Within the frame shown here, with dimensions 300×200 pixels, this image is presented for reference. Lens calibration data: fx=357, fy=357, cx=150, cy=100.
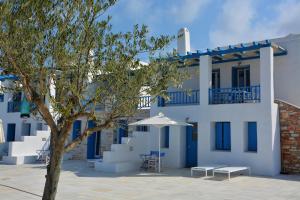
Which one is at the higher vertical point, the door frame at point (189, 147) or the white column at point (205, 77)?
the white column at point (205, 77)

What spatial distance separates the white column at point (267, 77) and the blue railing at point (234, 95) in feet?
3.79

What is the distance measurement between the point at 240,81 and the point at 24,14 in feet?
54.1

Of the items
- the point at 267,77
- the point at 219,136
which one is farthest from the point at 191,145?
the point at 267,77

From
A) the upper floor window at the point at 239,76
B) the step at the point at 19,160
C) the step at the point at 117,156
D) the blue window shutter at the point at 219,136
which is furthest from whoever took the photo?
the step at the point at 19,160

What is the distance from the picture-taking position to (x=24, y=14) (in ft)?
20.5

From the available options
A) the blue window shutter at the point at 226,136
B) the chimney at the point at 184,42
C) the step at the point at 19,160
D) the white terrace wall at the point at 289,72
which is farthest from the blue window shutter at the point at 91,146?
the white terrace wall at the point at 289,72

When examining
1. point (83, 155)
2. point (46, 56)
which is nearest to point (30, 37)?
point (46, 56)

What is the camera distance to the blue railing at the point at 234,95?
60.0ft

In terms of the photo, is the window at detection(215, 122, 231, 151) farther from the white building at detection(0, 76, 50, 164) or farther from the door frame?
the white building at detection(0, 76, 50, 164)

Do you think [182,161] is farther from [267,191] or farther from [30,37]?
[30,37]

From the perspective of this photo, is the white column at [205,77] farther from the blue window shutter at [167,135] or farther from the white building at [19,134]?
the white building at [19,134]

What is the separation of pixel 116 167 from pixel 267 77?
27.7ft

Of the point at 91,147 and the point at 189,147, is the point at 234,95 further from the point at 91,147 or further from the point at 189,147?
the point at 91,147

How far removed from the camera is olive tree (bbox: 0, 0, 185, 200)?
624 cm
